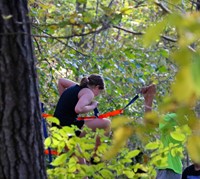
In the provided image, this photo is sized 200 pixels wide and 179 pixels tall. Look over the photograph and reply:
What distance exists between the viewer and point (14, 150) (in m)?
2.29

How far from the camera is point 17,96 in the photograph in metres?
2.28

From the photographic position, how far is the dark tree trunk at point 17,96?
2.24 meters

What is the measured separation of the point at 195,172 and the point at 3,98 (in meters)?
3.36

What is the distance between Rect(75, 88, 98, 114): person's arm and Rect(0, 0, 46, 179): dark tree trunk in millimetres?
2791

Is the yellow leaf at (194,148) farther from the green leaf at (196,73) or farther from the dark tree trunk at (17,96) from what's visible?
the dark tree trunk at (17,96)

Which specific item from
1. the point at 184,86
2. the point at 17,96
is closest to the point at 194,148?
the point at 184,86

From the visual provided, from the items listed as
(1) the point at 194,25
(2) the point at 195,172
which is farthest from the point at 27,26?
(2) the point at 195,172

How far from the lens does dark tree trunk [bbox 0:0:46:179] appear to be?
7.34ft

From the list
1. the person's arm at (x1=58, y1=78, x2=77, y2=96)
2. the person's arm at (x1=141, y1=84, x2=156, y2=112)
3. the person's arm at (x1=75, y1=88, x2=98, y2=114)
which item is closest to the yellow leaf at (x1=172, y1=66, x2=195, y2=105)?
the person's arm at (x1=141, y1=84, x2=156, y2=112)

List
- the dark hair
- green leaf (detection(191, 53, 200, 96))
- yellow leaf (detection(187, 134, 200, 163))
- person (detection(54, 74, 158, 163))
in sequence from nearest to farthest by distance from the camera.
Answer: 1. green leaf (detection(191, 53, 200, 96))
2. yellow leaf (detection(187, 134, 200, 163))
3. person (detection(54, 74, 158, 163))
4. the dark hair

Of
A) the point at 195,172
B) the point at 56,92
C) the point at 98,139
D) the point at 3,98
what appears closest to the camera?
the point at 3,98

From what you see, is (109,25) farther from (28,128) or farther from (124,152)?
(124,152)

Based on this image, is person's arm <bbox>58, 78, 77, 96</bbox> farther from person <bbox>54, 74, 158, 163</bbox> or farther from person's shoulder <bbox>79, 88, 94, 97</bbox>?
person's shoulder <bbox>79, 88, 94, 97</bbox>

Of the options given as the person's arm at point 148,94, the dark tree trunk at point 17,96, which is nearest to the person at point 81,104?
the person's arm at point 148,94
